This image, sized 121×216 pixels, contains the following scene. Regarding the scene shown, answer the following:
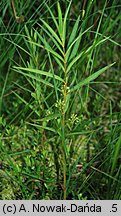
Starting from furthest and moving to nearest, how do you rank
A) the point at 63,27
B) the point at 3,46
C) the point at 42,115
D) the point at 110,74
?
the point at 110,74
the point at 3,46
the point at 42,115
the point at 63,27

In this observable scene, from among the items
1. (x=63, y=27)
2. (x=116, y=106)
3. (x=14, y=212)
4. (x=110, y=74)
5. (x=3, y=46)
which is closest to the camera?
(x=63, y=27)

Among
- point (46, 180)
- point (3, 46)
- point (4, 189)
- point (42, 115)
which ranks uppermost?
point (3, 46)

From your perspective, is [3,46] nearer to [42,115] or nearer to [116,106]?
[42,115]

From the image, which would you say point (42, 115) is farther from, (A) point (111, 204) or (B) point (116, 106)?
(B) point (116, 106)

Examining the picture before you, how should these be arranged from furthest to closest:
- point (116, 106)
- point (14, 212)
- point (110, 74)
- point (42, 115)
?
point (110, 74) < point (116, 106) < point (42, 115) < point (14, 212)

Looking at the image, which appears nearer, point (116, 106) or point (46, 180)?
point (46, 180)

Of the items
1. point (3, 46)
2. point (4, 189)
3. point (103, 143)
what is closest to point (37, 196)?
point (4, 189)

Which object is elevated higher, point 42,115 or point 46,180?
point 42,115

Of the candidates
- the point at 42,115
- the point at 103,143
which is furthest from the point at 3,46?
the point at 103,143

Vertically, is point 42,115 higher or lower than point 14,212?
higher
